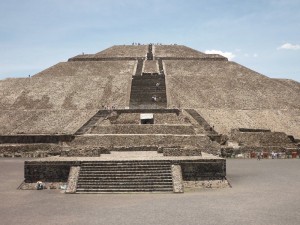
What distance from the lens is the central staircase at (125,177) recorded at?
62.4ft

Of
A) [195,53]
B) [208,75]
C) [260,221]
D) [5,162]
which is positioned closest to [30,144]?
[5,162]

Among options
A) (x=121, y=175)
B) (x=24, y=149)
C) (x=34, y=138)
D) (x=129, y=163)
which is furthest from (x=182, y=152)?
(x=34, y=138)

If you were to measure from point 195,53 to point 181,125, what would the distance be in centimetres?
3697

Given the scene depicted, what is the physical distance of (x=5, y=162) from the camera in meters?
28.4

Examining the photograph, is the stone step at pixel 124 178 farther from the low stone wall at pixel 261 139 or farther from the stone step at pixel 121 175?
the low stone wall at pixel 261 139

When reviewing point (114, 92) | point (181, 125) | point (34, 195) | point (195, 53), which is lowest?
point (34, 195)

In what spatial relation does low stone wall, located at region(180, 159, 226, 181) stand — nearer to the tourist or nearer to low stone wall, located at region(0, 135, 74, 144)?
the tourist

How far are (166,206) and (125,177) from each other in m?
4.61

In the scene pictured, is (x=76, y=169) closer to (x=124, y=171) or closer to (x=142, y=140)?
(x=124, y=171)

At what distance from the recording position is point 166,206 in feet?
50.7

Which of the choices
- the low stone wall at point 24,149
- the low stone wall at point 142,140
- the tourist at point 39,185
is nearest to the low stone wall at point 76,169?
the tourist at point 39,185

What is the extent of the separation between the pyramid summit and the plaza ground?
150 cm

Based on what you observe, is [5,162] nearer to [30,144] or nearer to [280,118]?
[30,144]

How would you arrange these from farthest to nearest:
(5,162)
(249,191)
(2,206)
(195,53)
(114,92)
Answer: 1. (195,53)
2. (114,92)
3. (5,162)
4. (249,191)
5. (2,206)
